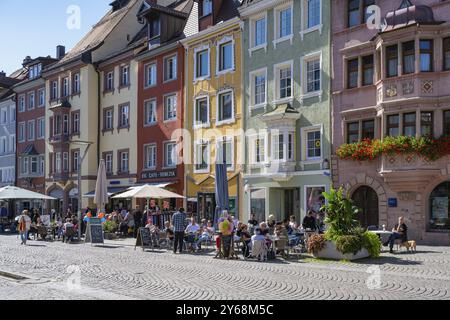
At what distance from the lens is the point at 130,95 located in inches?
1695

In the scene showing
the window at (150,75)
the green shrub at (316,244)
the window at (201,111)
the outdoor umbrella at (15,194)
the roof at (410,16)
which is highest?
the window at (150,75)

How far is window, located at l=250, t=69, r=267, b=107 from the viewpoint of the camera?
106 ft

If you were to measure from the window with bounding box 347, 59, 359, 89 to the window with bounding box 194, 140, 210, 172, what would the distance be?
10818mm

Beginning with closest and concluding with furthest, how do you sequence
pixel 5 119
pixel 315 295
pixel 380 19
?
pixel 315 295 < pixel 380 19 < pixel 5 119

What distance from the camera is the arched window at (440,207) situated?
24.2 meters

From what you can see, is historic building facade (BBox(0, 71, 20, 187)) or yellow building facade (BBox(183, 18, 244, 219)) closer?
yellow building facade (BBox(183, 18, 244, 219))

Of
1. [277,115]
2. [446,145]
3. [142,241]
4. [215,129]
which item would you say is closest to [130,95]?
[215,129]

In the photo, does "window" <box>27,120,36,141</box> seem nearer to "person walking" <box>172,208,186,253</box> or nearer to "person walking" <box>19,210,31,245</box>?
"person walking" <box>19,210,31,245</box>

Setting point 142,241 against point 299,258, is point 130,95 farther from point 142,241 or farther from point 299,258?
point 299,258

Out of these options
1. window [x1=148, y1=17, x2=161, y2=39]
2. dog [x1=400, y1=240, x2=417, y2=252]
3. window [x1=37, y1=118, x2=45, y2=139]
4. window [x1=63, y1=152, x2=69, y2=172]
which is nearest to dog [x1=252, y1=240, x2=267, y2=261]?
dog [x1=400, y1=240, x2=417, y2=252]

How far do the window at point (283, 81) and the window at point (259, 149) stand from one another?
2.43 meters

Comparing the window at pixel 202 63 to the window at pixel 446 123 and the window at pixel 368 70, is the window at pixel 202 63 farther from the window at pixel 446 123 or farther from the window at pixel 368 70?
the window at pixel 446 123

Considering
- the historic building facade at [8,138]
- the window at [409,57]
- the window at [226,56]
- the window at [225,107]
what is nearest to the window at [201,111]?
the window at [225,107]
